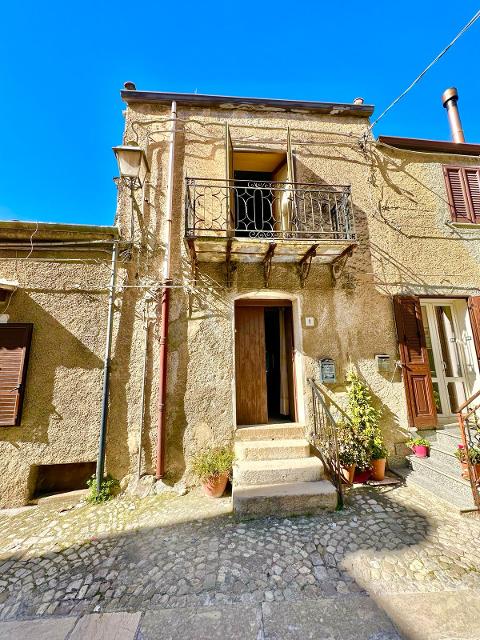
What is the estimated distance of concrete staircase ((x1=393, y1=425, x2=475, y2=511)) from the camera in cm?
381

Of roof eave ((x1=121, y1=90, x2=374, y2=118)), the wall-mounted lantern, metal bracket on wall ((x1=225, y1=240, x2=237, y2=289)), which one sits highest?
roof eave ((x1=121, y1=90, x2=374, y2=118))

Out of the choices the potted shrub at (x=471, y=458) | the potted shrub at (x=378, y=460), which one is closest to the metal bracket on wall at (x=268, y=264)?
the potted shrub at (x=378, y=460)

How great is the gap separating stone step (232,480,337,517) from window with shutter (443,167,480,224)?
21.5ft

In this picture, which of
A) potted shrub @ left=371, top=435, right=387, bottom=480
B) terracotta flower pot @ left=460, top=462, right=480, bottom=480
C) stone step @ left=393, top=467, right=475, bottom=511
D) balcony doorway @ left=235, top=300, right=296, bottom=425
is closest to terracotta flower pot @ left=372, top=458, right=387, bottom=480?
potted shrub @ left=371, top=435, right=387, bottom=480

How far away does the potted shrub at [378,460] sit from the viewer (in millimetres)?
4516

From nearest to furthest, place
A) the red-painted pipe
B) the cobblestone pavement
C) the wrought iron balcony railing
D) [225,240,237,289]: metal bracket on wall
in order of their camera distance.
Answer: the cobblestone pavement, the red-painted pipe, [225,240,237,289]: metal bracket on wall, the wrought iron balcony railing

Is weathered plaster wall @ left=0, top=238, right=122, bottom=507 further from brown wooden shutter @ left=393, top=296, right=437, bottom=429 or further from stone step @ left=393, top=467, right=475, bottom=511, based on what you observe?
brown wooden shutter @ left=393, top=296, right=437, bottom=429

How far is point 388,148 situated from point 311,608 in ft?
26.8

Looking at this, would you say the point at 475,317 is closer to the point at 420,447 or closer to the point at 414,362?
the point at 414,362

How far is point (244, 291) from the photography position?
5234 millimetres

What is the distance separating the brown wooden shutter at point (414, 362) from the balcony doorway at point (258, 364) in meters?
2.18

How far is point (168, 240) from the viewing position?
5184 millimetres

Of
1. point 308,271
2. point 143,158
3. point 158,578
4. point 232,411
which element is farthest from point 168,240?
point 158,578

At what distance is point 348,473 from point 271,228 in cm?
465
